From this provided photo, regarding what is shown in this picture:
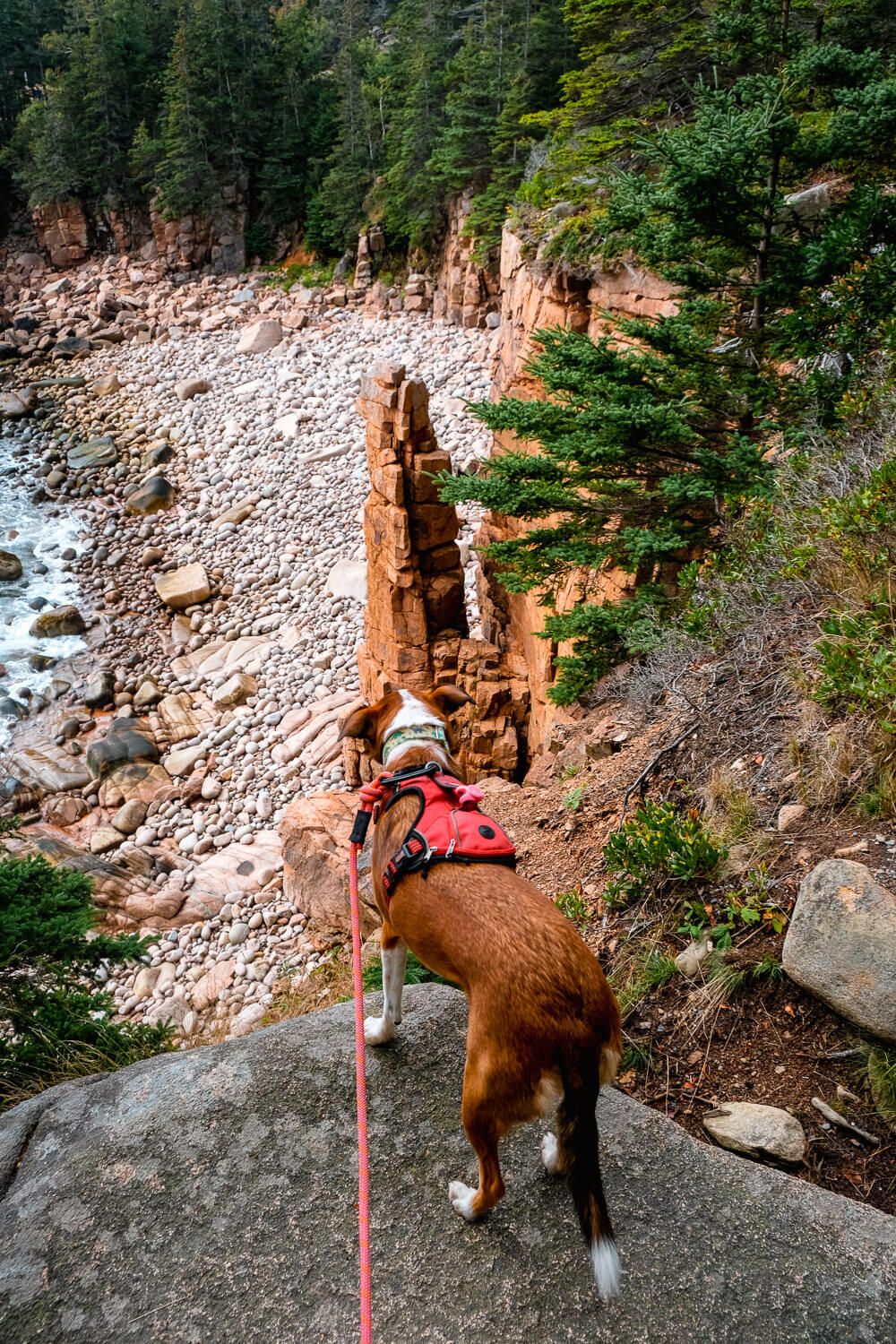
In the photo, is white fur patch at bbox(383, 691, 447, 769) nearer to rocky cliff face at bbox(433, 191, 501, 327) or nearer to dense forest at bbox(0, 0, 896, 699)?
dense forest at bbox(0, 0, 896, 699)

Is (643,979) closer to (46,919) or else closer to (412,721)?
(412,721)

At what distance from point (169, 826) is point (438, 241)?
87.0 feet

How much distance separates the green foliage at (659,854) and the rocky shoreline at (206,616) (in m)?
4.53

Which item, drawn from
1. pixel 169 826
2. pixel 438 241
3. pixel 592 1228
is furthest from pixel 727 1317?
pixel 438 241

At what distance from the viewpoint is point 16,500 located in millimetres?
24125

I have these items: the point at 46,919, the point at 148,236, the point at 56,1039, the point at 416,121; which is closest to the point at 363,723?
the point at 56,1039

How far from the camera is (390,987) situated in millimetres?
2988

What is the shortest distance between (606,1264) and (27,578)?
890 inches

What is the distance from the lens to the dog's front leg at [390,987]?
9.67ft

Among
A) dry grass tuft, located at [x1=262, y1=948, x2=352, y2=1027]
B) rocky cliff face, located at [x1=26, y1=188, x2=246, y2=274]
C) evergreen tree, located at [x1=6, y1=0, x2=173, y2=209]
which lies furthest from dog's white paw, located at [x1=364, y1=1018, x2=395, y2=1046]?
evergreen tree, located at [x1=6, y1=0, x2=173, y2=209]

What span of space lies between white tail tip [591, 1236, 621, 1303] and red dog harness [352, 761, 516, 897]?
3.62 feet

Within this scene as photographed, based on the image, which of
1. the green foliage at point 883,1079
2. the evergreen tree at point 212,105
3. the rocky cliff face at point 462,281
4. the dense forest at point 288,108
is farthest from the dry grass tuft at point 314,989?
the evergreen tree at point 212,105

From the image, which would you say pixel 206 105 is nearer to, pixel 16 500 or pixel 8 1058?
pixel 16 500

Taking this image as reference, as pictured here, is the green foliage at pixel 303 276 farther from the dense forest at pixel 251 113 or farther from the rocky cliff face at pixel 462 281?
the rocky cliff face at pixel 462 281
